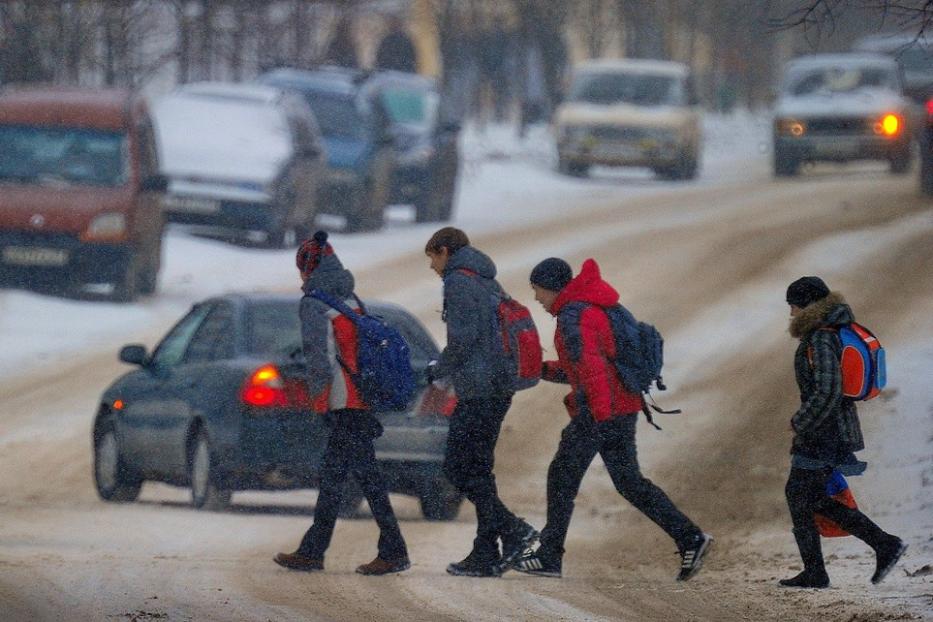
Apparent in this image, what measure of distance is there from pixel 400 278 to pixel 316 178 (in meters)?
3.10

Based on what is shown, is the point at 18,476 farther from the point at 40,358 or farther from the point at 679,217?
the point at 679,217

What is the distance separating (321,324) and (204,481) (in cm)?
289

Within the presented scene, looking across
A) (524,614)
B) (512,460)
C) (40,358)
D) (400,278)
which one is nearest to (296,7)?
(400,278)

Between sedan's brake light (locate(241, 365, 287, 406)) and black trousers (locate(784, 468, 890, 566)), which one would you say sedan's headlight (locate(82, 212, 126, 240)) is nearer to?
sedan's brake light (locate(241, 365, 287, 406))

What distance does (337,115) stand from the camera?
2855 cm

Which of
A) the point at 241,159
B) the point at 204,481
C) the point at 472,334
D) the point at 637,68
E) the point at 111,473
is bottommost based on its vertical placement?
the point at 111,473

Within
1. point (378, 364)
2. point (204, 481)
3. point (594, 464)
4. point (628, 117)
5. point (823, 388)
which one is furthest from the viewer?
point (628, 117)

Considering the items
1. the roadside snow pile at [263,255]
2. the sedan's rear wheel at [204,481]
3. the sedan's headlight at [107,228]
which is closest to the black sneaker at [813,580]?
the sedan's rear wheel at [204,481]

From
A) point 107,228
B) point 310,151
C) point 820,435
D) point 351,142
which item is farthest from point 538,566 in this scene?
point 351,142

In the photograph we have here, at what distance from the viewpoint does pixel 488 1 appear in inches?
2010

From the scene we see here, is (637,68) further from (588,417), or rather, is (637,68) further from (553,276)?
(588,417)

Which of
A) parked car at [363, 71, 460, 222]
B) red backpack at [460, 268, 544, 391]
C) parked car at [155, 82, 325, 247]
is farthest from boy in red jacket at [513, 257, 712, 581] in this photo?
parked car at [363, 71, 460, 222]

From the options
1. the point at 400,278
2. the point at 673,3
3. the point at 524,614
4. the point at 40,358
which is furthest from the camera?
the point at 673,3

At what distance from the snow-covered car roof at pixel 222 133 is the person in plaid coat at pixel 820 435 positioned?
15879 mm
